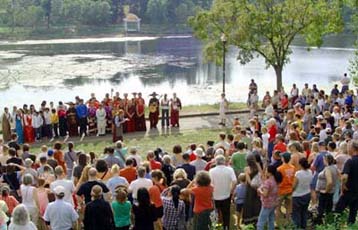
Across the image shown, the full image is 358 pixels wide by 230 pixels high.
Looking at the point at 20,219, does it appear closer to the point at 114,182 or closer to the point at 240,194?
the point at 114,182

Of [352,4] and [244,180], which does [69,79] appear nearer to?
[352,4]

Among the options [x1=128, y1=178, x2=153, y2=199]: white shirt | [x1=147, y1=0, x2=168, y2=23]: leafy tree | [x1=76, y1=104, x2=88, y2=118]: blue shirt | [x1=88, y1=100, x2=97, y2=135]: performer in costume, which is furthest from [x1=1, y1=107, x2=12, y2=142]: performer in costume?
[x1=147, y1=0, x2=168, y2=23]: leafy tree

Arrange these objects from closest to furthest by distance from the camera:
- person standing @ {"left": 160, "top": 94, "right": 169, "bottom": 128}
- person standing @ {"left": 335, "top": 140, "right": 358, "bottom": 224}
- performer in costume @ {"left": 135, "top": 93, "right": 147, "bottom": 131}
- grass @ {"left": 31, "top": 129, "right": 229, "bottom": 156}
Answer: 1. person standing @ {"left": 335, "top": 140, "right": 358, "bottom": 224}
2. grass @ {"left": 31, "top": 129, "right": 229, "bottom": 156}
3. performer in costume @ {"left": 135, "top": 93, "right": 147, "bottom": 131}
4. person standing @ {"left": 160, "top": 94, "right": 169, "bottom": 128}

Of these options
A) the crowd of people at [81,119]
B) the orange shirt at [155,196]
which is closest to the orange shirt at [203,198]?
the orange shirt at [155,196]

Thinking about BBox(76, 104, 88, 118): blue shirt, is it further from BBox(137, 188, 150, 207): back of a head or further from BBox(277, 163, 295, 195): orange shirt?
BBox(137, 188, 150, 207): back of a head

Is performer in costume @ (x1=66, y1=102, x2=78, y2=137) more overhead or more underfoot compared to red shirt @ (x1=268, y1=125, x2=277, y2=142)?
more underfoot

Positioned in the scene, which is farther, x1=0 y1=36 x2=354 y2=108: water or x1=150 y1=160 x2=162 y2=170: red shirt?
x1=0 y1=36 x2=354 y2=108: water

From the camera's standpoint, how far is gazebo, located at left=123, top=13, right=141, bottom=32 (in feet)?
348

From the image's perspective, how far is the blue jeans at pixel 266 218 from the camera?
30.1ft

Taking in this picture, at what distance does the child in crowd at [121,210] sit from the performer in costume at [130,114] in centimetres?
1163

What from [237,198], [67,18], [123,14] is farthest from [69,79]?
[123,14]

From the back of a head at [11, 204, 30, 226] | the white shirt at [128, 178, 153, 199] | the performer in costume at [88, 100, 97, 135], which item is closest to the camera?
the back of a head at [11, 204, 30, 226]

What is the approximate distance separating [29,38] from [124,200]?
88.5 metres

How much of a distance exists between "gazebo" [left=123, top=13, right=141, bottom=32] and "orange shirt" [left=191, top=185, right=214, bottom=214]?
9685 centimetres
